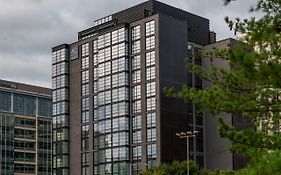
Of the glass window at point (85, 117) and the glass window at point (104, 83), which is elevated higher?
the glass window at point (104, 83)

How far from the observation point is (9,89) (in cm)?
15950

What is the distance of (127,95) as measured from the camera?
383 feet

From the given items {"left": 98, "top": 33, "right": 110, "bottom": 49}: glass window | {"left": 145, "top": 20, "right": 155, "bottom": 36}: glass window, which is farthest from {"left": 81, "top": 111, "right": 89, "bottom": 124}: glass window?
{"left": 145, "top": 20, "right": 155, "bottom": 36}: glass window

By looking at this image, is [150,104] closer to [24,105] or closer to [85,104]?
[85,104]

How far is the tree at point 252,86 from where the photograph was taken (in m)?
19.8

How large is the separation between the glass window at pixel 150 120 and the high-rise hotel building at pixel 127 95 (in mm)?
160

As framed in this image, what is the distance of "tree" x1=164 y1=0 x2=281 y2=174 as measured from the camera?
19.8 metres

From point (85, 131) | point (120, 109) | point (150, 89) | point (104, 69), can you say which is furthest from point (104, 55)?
point (85, 131)

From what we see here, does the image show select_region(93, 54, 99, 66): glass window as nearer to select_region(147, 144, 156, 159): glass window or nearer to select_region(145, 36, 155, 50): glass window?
select_region(145, 36, 155, 50): glass window

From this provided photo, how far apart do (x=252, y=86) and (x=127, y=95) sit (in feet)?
312

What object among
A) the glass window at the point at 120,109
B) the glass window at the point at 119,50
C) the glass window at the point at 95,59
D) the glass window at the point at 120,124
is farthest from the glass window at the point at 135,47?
the glass window at the point at 120,124

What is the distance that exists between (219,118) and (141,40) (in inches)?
3732

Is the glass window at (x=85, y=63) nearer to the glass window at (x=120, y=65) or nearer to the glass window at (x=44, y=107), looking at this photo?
the glass window at (x=120, y=65)

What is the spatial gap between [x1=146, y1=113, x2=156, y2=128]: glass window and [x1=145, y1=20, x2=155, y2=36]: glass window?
13.7 meters
